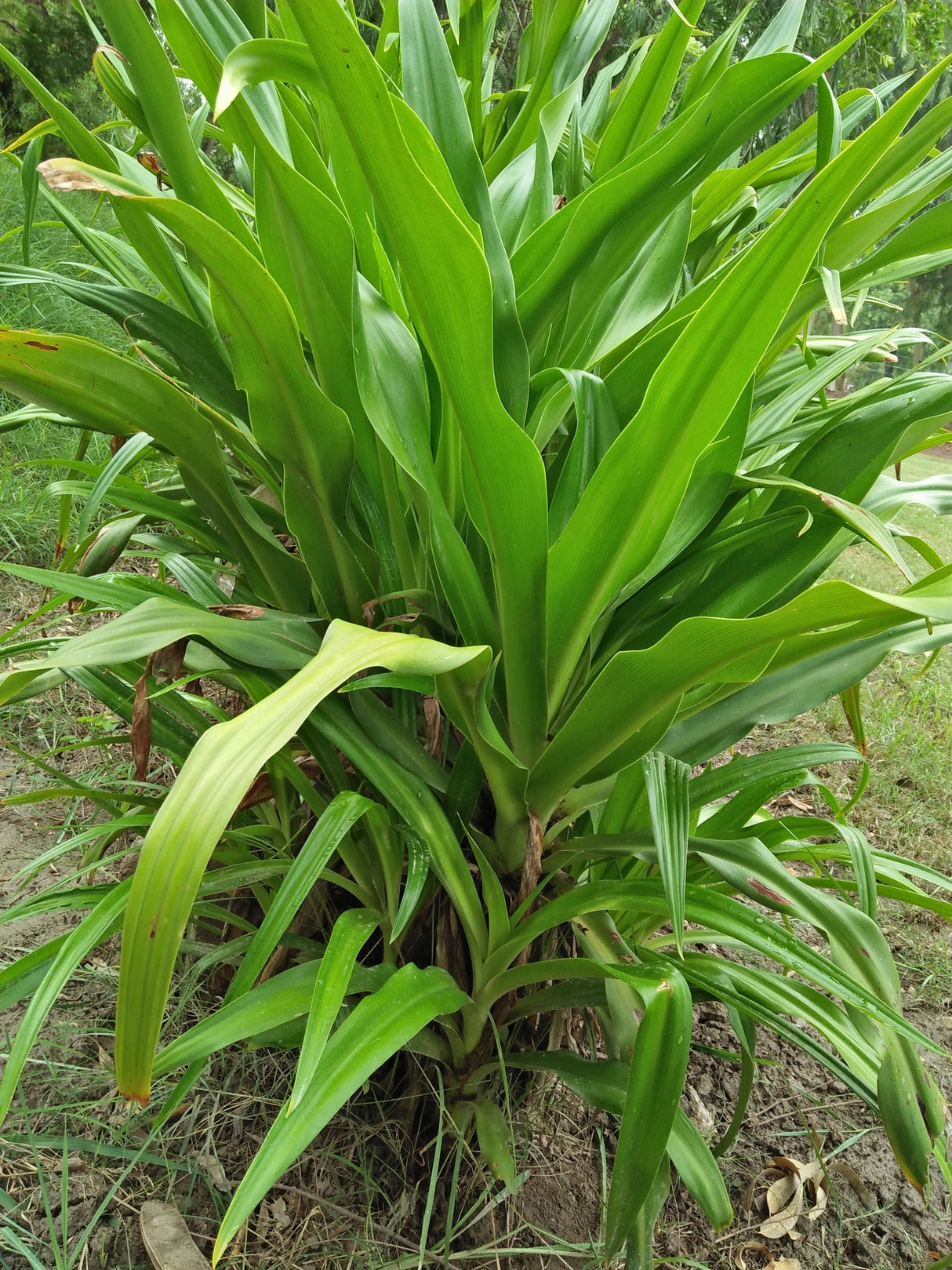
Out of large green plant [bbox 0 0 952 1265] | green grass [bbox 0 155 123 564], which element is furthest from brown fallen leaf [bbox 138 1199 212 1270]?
green grass [bbox 0 155 123 564]

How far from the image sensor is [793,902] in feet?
1.92

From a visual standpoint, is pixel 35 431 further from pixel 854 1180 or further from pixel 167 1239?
pixel 854 1180

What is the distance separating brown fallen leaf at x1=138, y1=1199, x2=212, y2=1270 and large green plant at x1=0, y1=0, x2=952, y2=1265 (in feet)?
0.59

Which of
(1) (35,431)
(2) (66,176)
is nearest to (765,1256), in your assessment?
(2) (66,176)

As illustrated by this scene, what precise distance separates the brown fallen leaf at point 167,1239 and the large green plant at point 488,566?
18 cm

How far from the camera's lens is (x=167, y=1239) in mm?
639

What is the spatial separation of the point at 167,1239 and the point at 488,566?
23.3 inches

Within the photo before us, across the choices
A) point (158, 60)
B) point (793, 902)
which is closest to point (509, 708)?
point (793, 902)

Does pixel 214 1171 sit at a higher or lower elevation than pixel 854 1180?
higher

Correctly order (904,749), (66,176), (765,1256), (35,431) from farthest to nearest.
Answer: (35,431) → (904,749) → (765,1256) → (66,176)

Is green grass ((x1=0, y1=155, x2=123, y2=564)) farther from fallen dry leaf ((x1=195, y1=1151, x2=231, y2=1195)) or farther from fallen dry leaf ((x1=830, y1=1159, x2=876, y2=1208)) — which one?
fallen dry leaf ((x1=830, y1=1159, x2=876, y2=1208))

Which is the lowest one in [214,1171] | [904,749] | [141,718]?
[904,749]

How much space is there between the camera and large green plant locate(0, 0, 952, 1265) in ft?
1.54

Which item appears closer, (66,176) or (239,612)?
(66,176)
